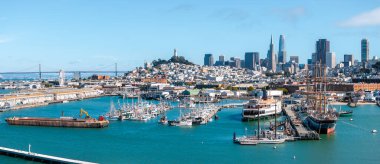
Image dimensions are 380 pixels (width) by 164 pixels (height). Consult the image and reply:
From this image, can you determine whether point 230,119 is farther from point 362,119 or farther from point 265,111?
point 362,119

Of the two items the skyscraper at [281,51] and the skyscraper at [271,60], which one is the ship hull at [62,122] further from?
the skyscraper at [281,51]

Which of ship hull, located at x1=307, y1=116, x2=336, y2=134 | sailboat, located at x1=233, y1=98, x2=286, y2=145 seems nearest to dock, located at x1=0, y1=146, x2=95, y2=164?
sailboat, located at x1=233, y1=98, x2=286, y2=145

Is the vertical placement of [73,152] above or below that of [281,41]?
below

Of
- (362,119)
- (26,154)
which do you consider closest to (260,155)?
(26,154)

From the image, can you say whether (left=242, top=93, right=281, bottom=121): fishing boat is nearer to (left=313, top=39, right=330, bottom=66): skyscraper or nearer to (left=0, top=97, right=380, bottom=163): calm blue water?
(left=0, top=97, right=380, bottom=163): calm blue water

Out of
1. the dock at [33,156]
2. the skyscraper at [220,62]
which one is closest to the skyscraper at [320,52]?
the dock at [33,156]

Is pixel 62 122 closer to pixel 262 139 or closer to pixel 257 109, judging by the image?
pixel 257 109

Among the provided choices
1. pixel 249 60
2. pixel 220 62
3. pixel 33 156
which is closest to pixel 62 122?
pixel 33 156
